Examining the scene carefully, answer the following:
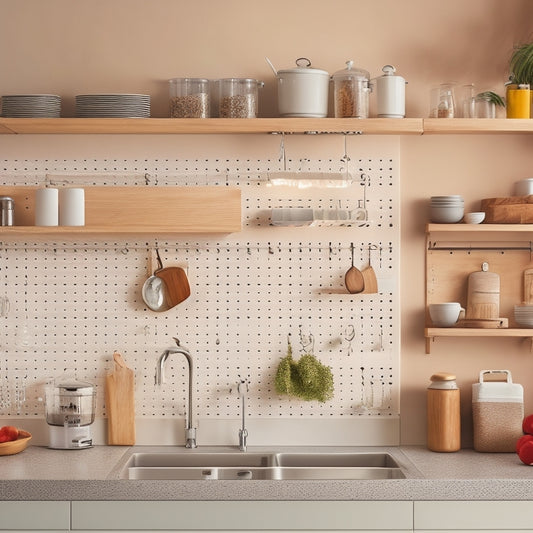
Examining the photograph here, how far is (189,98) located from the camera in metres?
3.32

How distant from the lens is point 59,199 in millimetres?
3318

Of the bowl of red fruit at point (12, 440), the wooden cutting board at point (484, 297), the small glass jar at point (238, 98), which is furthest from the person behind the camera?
the wooden cutting board at point (484, 297)

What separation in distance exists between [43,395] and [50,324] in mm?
276

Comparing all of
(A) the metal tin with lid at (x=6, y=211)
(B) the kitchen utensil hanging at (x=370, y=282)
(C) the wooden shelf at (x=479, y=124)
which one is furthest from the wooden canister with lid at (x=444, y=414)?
(A) the metal tin with lid at (x=6, y=211)

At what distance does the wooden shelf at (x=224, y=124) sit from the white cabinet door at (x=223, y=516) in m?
1.33

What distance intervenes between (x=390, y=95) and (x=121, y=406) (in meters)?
1.55

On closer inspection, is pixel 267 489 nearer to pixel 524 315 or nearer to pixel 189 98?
pixel 524 315

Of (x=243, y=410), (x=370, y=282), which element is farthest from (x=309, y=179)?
(x=243, y=410)

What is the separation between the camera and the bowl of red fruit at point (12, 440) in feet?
10.5

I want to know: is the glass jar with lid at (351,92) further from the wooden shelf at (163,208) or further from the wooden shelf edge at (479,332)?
the wooden shelf edge at (479,332)

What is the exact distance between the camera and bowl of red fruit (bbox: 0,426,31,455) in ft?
10.5

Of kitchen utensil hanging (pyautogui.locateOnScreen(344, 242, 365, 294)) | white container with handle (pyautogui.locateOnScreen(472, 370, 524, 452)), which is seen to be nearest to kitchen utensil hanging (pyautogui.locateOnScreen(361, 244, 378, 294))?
kitchen utensil hanging (pyautogui.locateOnScreen(344, 242, 365, 294))

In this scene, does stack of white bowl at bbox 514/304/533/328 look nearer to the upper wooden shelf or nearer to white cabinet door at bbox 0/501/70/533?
the upper wooden shelf

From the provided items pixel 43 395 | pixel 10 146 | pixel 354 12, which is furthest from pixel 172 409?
pixel 354 12
